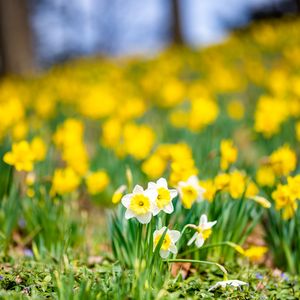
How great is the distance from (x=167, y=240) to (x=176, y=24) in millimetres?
9789

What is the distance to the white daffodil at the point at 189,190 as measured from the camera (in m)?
2.38

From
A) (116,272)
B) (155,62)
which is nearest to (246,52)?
(155,62)

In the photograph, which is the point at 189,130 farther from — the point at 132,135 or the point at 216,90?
the point at 216,90

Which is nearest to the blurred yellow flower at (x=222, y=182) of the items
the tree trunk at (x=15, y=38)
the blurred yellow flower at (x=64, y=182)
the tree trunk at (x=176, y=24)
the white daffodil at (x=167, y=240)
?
the white daffodil at (x=167, y=240)

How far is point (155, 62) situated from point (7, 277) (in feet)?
20.8

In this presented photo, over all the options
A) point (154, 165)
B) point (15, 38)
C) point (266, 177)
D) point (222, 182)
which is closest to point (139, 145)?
point (154, 165)

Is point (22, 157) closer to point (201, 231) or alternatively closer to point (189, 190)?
point (189, 190)

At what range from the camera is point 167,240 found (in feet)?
6.81

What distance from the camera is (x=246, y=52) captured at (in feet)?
25.5

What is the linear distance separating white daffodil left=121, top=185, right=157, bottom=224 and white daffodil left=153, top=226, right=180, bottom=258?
0.11 meters

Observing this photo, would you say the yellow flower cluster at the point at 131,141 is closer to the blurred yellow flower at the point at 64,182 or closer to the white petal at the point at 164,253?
the blurred yellow flower at the point at 64,182

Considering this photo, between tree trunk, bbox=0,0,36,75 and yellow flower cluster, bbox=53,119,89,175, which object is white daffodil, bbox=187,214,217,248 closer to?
yellow flower cluster, bbox=53,119,89,175

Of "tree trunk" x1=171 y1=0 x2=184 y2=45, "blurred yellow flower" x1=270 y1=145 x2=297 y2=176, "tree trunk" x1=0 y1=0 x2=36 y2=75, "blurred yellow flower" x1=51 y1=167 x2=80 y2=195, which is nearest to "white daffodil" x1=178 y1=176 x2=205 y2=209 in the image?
"blurred yellow flower" x1=270 y1=145 x2=297 y2=176

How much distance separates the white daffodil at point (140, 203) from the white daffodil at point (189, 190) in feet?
1.31
